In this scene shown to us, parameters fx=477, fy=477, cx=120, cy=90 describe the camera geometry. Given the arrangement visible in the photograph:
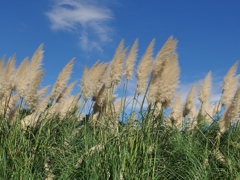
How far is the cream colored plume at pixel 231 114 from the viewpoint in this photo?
16.7 ft

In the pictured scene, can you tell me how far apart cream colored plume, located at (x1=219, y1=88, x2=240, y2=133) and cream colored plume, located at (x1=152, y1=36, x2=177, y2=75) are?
2.88ft

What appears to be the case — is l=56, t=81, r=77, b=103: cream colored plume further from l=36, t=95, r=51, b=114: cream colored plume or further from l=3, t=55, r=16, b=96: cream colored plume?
l=3, t=55, r=16, b=96: cream colored plume

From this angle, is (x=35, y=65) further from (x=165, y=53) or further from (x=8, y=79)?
(x=165, y=53)

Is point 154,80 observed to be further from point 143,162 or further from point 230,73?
point 230,73

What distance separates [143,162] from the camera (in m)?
4.40

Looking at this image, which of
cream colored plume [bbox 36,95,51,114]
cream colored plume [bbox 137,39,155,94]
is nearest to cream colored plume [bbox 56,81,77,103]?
cream colored plume [bbox 36,95,51,114]

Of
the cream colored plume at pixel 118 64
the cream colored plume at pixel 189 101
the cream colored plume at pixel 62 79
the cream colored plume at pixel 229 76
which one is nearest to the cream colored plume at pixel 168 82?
the cream colored plume at pixel 118 64

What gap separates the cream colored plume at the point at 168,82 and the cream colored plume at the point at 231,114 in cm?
73

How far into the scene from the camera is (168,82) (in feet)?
15.7

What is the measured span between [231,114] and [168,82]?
0.87 m

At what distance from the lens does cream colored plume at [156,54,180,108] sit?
4791 mm

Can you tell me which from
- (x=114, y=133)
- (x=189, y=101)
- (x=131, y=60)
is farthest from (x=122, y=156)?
(x=189, y=101)

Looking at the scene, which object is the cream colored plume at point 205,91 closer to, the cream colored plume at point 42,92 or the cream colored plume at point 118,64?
the cream colored plume at point 118,64

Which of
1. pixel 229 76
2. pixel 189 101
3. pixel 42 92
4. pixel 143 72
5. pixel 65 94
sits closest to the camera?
pixel 143 72
